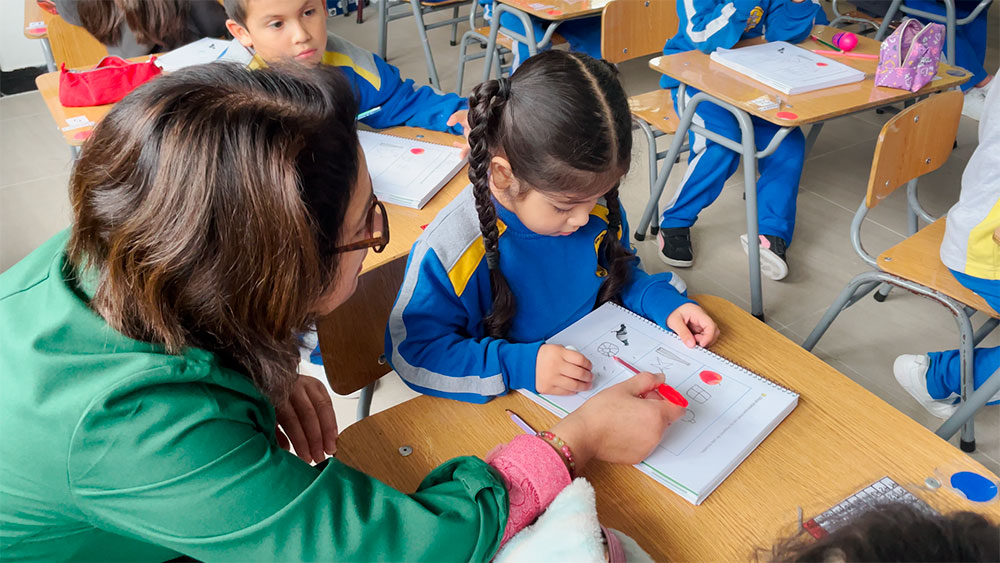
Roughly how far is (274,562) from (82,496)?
173mm

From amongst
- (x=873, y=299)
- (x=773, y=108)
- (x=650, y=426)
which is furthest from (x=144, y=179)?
(x=873, y=299)

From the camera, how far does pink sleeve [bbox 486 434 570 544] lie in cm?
75

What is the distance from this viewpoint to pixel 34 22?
2.75m

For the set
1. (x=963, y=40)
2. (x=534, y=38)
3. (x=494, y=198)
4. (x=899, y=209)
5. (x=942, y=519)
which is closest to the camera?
(x=942, y=519)

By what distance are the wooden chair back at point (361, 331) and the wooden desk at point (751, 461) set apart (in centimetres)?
21

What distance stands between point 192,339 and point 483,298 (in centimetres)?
60

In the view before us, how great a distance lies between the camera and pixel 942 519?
0.56m

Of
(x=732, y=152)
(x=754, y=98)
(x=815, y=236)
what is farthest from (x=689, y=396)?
(x=815, y=236)

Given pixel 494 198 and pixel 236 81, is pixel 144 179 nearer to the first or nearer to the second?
pixel 236 81

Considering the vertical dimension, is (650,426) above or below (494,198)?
below

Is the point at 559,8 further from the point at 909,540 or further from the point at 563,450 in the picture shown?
the point at 909,540

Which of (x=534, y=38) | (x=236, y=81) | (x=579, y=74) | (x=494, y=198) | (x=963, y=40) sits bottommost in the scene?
(x=963, y=40)

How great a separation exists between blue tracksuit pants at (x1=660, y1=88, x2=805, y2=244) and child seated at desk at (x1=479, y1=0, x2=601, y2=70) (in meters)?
0.80

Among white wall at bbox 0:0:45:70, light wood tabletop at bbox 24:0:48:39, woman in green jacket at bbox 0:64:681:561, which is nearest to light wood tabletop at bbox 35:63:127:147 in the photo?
light wood tabletop at bbox 24:0:48:39
